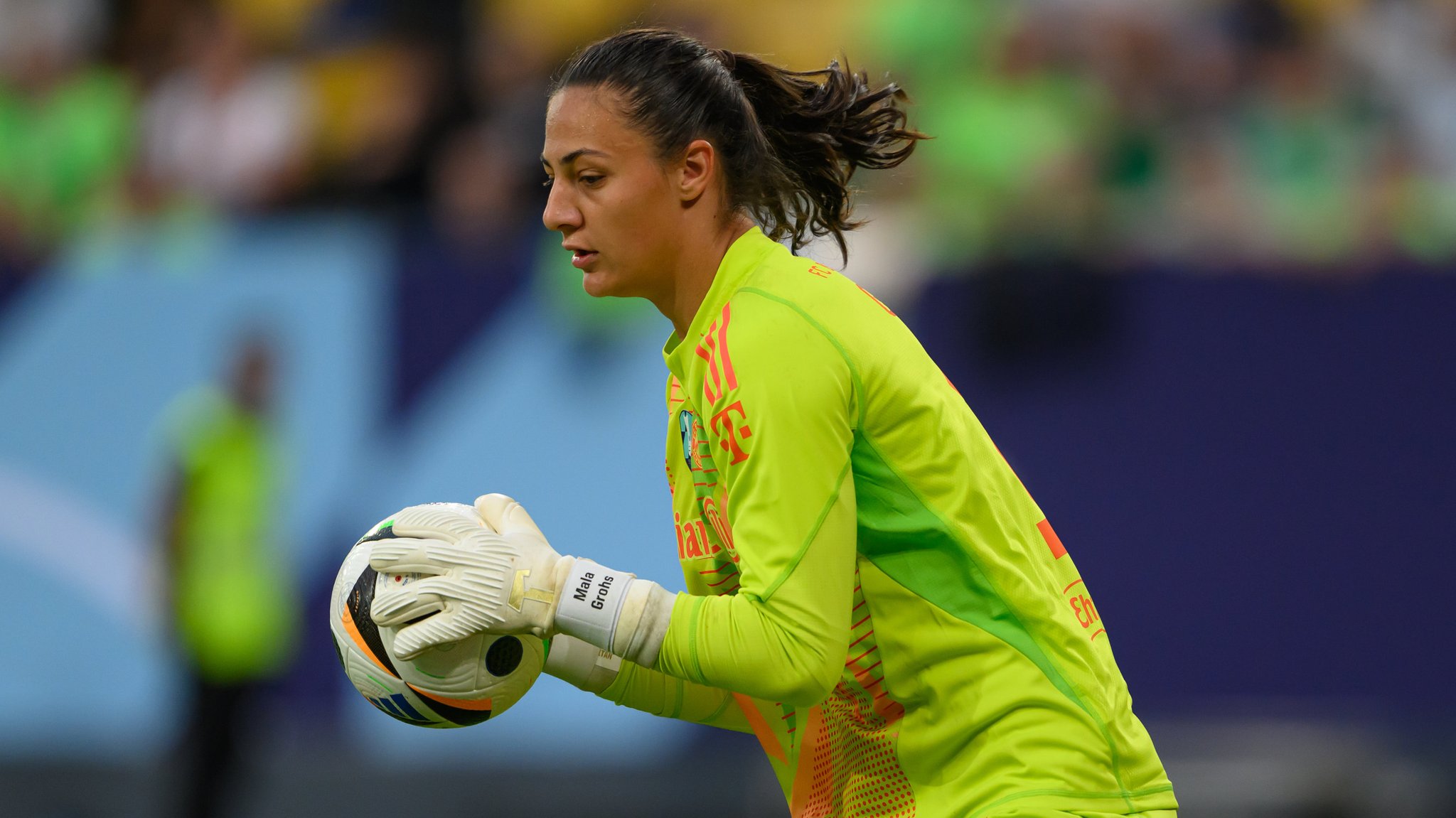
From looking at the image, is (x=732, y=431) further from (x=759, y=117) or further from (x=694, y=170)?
(x=759, y=117)

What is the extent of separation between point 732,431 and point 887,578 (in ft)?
1.26

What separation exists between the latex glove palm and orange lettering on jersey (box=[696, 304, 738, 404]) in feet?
1.28

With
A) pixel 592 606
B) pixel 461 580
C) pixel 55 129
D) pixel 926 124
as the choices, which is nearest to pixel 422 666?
pixel 461 580

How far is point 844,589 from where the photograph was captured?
2.83 meters

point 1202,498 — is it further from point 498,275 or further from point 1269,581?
point 498,275

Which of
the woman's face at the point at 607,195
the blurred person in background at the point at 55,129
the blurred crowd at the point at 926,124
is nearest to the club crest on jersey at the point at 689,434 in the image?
the woman's face at the point at 607,195

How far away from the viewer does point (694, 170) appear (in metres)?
3.15

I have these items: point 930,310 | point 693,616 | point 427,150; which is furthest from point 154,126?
point 693,616

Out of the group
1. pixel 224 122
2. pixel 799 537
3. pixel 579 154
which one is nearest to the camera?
pixel 799 537

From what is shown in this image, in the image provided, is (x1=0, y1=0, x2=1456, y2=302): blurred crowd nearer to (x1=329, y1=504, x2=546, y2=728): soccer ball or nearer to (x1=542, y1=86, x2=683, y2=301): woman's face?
(x1=542, y1=86, x2=683, y2=301): woman's face

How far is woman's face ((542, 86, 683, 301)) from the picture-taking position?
10.1 feet

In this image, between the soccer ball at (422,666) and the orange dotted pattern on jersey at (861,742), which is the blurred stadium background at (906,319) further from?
the soccer ball at (422,666)

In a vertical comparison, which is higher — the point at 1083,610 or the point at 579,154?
the point at 579,154

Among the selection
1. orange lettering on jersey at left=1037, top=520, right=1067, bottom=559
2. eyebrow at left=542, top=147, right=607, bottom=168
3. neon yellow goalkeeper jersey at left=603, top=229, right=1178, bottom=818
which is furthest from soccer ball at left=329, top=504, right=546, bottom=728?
orange lettering on jersey at left=1037, top=520, right=1067, bottom=559
